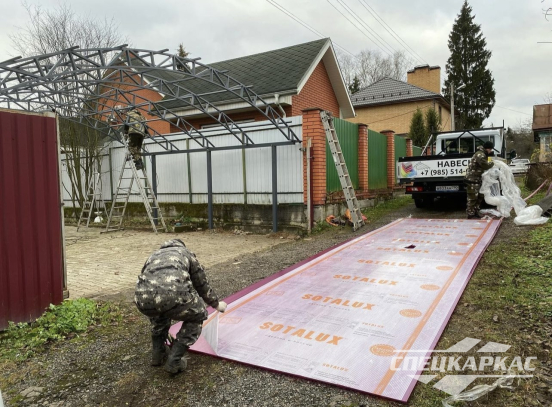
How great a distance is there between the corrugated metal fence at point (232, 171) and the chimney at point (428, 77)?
86.5 ft

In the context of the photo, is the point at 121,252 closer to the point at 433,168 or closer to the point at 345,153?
the point at 345,153

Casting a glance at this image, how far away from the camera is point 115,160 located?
13.5 metres

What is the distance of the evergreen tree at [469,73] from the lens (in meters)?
40.0

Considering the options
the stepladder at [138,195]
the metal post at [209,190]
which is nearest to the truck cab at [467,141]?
the metal post at [209,190]

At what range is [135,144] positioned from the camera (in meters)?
11.4

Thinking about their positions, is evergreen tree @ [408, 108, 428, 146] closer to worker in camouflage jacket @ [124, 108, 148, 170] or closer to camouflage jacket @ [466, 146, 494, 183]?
camouflage jacket @ [466, 146, 494, 183]

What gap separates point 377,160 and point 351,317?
1015 cm

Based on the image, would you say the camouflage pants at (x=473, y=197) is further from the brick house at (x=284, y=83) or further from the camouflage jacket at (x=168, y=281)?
the camouflage jacket at (x=168, y=281)

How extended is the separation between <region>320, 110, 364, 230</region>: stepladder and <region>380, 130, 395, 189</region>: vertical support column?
5392mm

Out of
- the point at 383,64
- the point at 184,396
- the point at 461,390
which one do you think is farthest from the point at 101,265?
the point at 383,64

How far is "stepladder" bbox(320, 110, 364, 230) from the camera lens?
9.02 meters

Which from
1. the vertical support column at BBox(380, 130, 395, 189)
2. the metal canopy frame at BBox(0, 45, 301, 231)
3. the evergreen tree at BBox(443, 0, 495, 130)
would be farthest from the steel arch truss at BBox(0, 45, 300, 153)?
the evergreen tree at BBox(443, 0, 495, 130)

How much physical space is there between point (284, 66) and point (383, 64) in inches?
1272

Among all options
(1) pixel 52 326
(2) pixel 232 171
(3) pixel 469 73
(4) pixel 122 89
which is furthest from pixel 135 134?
(3) pixel 469 73
